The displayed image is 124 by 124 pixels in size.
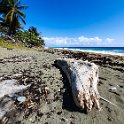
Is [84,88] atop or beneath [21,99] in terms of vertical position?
atop

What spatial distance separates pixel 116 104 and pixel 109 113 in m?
0.45

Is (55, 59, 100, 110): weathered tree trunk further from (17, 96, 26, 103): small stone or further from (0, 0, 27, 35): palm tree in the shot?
(0, 0, 27, 35): palm tree

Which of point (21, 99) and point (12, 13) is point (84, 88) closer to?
point (21, 99)

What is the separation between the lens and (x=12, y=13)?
32312 millimetres

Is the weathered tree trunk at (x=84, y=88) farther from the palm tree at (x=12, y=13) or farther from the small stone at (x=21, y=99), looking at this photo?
the palm tree at (x=12, y=13)

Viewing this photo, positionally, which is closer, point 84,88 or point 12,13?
point 84,88

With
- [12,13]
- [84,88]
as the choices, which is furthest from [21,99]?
[12,13]

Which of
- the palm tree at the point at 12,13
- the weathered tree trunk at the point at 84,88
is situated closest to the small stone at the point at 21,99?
the weathered tree trunk at the point at 84,88

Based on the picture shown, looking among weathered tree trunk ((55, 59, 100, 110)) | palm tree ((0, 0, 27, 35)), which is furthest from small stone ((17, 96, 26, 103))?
palm tree ((0, 0, 27, 35))

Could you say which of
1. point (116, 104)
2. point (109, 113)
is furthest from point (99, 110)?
point (116, 104)

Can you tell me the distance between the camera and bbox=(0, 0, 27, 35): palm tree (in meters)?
32.5

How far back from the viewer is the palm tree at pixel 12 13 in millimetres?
32469

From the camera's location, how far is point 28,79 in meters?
4.86

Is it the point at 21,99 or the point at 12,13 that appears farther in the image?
the point at 12,13
